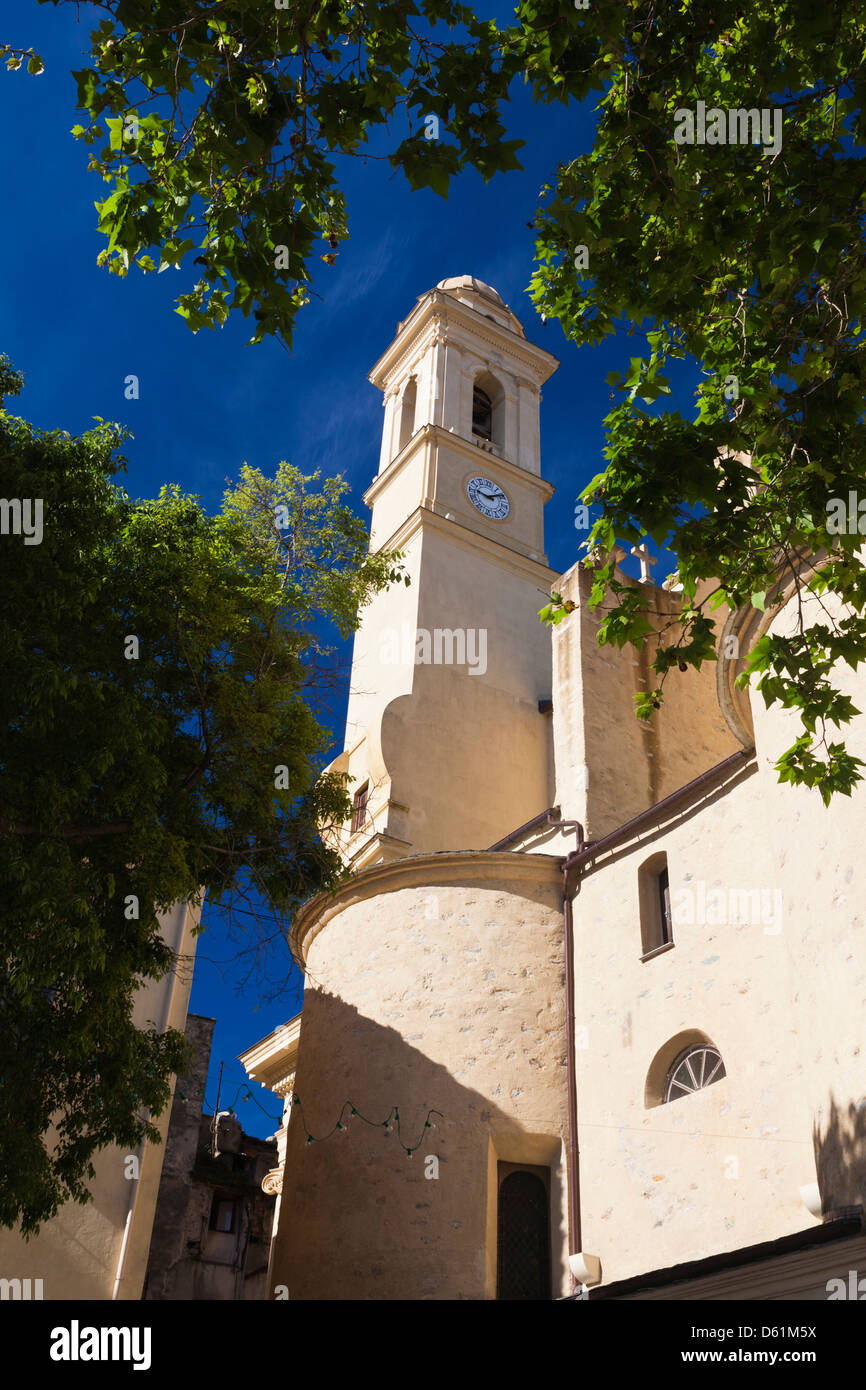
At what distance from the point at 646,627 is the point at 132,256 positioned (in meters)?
4.24

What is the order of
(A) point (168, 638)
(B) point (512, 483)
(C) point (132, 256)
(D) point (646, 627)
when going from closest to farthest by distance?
1. (C) point (132, 256)
2. (D) point (646, 627)
3. (A) point (168, 638)
4. (B) point (512, 483)

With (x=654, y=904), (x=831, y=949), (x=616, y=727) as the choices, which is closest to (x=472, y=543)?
(x=616, y=727)

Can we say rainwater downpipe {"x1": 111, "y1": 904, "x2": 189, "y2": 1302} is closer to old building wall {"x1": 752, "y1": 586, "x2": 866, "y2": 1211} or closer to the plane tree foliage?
the plane tree foliage

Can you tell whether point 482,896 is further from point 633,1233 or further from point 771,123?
point 771,123

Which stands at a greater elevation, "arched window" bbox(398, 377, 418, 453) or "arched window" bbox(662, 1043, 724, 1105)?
"arched window" bbox(398, 377, 418, 453)

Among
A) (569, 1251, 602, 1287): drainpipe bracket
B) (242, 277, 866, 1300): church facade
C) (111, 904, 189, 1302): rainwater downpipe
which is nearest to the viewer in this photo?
(242, 277, 866, 1300): church facade

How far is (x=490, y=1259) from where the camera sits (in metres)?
14.1

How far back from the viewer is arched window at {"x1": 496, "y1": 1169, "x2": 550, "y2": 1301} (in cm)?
1426

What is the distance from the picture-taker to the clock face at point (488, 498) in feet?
92.4

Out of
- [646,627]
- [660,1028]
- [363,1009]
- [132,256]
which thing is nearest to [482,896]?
[363,1009]

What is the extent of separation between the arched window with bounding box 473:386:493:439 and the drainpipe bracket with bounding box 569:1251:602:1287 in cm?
2248

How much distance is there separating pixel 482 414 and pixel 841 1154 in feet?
83.1

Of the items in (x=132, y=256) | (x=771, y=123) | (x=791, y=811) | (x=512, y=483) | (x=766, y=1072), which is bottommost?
(x=766, y=1072)

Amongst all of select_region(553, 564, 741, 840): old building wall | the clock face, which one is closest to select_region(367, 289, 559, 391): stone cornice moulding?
the clock face
